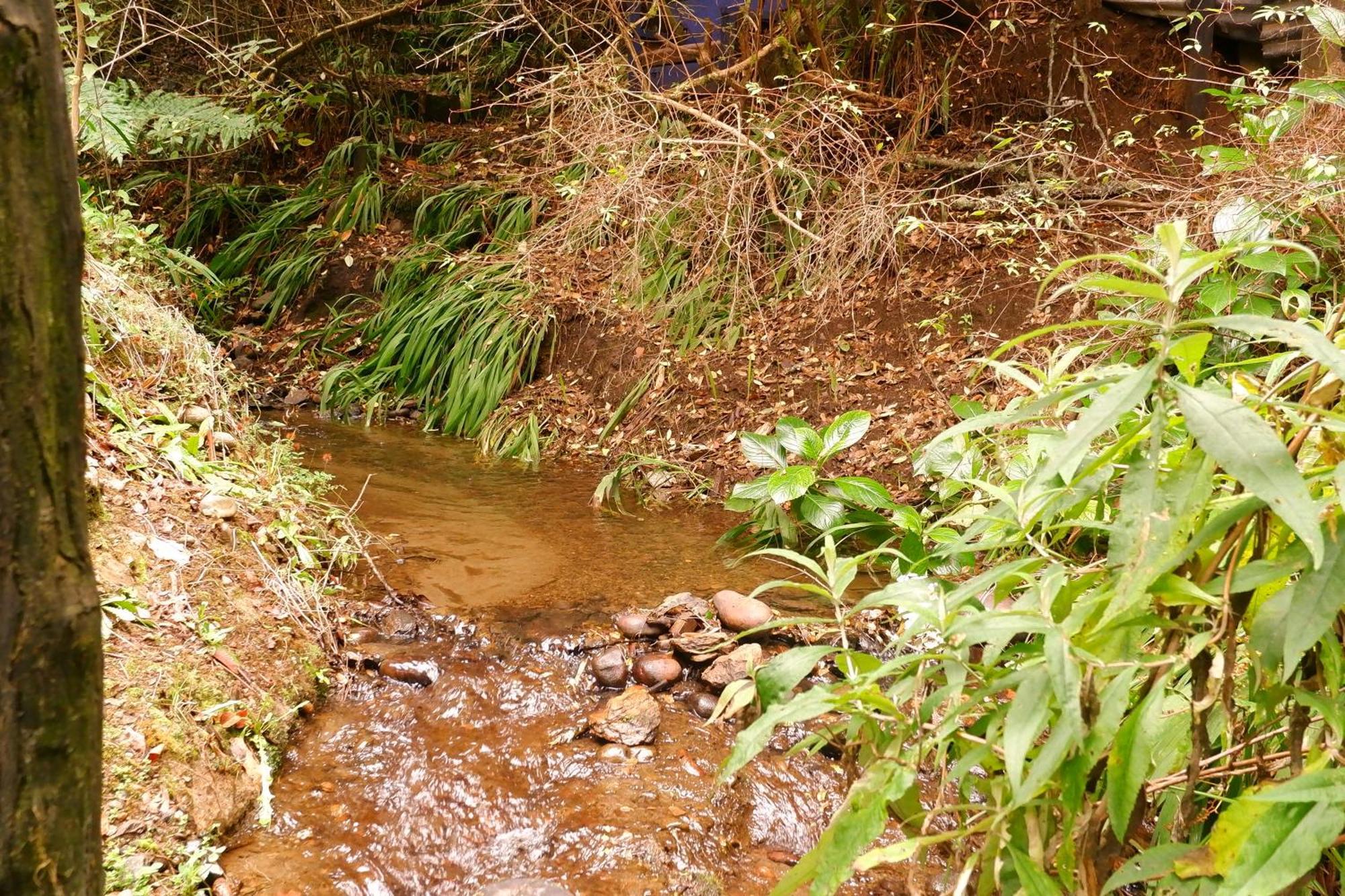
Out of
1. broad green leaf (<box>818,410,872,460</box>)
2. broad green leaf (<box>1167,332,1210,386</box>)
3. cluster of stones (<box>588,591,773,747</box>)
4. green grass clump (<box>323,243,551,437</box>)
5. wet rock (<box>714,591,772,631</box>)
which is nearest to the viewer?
broad green leaf (<box>1167,332,1210,386</box>)

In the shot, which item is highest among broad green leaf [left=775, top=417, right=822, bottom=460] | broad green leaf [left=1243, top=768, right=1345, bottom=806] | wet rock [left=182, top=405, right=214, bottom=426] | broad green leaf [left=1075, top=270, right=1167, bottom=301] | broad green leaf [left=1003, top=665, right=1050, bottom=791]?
broad green leaf [left=1075, top=270, right=1167, bottom=301]

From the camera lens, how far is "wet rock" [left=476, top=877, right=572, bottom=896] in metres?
1.98

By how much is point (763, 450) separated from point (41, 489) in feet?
11.2

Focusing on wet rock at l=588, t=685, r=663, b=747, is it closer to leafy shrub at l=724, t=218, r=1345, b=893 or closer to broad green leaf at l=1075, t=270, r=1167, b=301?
leafy shrub at l=724, t=218, r=1345, b=893

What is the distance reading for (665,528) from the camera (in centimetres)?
429

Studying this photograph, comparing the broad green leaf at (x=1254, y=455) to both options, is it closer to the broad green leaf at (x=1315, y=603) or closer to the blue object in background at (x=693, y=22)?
the broad green leaf at (x=1315, y=603)

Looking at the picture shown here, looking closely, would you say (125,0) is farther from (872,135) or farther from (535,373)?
(872,135)

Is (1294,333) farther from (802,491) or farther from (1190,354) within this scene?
(802,491)

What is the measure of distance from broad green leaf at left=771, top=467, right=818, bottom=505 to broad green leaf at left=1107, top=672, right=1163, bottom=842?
8.92ft

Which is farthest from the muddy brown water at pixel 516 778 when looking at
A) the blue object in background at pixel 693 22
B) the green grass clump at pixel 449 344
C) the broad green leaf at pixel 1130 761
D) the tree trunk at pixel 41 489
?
the blue object in background at pixel 693 22

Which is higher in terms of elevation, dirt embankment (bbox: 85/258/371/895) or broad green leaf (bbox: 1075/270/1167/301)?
broad green leaf (bbox: 1075/270/1167/301)

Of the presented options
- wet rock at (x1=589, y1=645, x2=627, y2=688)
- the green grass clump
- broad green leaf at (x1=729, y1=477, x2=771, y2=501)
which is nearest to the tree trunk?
wet rock at (x1=589, y1=645, x2=627, y2=688)

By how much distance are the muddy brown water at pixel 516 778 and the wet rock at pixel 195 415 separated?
0.88 meters

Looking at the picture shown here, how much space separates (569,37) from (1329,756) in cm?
753
